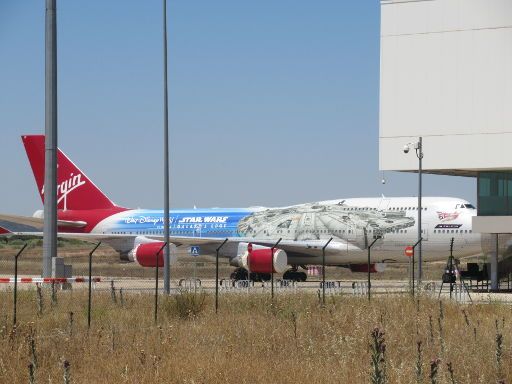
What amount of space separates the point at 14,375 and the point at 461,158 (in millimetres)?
24973

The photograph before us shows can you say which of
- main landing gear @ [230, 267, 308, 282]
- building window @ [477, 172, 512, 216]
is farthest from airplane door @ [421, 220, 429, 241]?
building window @ [477, 172, 512, 216]

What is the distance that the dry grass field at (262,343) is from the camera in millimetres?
13688

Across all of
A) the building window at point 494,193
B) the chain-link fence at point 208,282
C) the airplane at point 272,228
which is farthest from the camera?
the airplane at point 272,228

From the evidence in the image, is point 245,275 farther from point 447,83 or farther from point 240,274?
point 447,83

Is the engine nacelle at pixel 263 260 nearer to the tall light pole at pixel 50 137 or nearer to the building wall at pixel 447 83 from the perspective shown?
the building wall at pixel 447 83

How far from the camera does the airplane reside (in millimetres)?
46594

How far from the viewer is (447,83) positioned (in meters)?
36.8

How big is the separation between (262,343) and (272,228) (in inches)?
1369

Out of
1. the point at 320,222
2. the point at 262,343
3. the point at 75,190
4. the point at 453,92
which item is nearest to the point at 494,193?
the point at 453,92

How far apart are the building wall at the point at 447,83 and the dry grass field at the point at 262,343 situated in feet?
39.7

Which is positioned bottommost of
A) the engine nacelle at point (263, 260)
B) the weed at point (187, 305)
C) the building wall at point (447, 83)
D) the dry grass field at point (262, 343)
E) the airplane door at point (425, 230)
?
the dry grass field at point (262, 343)

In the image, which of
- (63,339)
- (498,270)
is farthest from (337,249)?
(63,339)

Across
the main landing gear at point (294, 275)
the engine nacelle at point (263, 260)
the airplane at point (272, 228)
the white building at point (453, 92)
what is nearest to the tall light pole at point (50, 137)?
the white building at point (453, 92)

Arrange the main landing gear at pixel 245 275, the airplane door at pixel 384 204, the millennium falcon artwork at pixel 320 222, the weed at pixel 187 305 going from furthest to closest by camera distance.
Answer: the main landing gear at pixel 245 275 < the airplane door at pixel 384 204 < the millennium falcon artwork at pixel 320 222 < the weed at pixel 187 305
